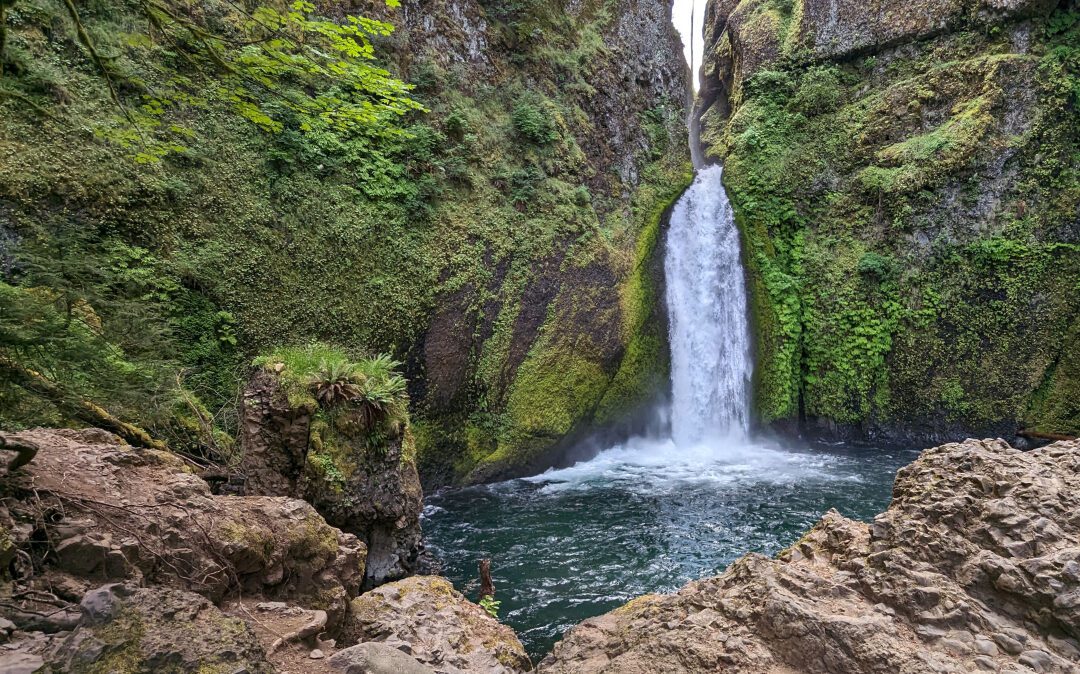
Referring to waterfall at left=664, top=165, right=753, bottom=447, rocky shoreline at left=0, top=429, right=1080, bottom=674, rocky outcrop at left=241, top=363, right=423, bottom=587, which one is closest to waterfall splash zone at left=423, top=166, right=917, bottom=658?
waterfall at left=664, top=165, right=753, bottom=447

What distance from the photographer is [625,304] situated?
1177cm

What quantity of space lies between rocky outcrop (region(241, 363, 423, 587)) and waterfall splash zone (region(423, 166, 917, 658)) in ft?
3.48

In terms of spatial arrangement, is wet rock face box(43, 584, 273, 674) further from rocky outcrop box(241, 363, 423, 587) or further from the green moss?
the green moss

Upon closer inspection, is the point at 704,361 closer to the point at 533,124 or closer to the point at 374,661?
the point at 533,124

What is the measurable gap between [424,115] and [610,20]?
22.6 ft

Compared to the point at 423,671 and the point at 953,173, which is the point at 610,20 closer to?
the point at 953,173

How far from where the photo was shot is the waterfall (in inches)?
484

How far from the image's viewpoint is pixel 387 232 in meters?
9.09

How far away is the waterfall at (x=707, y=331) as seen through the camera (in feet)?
40.3

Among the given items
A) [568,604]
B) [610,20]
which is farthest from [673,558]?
[610,20]

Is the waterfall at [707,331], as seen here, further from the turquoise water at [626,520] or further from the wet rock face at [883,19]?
the wet rock face at [883,19]

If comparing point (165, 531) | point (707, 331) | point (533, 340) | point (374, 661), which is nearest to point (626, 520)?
point (533, 340)

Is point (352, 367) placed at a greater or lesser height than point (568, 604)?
greater

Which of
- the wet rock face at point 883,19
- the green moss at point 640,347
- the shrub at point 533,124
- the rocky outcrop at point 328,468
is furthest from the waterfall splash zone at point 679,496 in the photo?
the wet rock face at point 883,19
